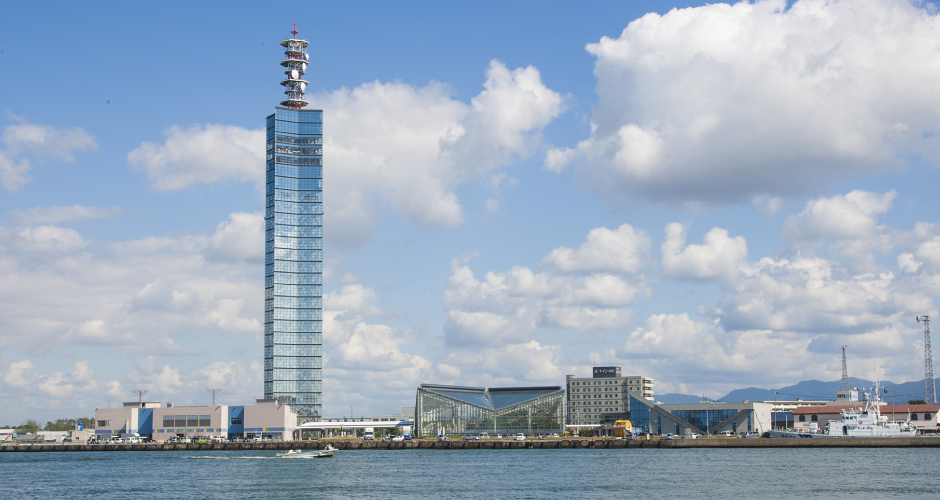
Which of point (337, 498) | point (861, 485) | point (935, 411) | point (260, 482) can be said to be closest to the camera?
point (337, 498)

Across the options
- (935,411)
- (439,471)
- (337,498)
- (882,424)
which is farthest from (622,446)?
(337,498)

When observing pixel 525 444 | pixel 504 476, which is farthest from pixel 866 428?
pixel 504 476

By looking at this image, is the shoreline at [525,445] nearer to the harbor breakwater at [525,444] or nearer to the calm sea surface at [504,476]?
the harbor breakwater at [525,444]

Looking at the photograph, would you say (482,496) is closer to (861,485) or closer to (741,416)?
(861,485)

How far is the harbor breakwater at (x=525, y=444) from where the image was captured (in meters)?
154

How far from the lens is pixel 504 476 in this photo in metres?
101

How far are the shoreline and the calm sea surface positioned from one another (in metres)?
10.0

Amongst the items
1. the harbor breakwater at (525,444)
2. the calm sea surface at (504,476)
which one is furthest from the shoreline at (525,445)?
the calm sea surface at (504,476)

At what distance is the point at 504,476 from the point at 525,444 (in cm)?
6750

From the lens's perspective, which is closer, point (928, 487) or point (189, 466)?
point (928, 487)

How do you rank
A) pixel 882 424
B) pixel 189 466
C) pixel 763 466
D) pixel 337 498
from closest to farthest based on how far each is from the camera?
1. pixel 337 498
2. pixel 763 466
3. pixel 189 466
4. pixel 882 424

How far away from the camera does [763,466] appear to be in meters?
110

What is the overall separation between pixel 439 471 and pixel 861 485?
48226 millimetres

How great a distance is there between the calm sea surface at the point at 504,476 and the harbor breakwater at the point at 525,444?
1007cm
